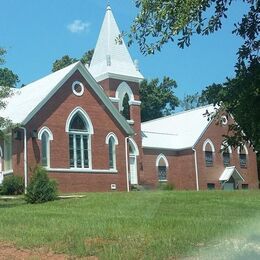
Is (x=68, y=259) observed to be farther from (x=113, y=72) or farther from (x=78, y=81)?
(x=113, y=72)

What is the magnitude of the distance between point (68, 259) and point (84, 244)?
78 centimetres

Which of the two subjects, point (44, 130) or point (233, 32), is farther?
point (44, 130)

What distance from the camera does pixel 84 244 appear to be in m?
10.2

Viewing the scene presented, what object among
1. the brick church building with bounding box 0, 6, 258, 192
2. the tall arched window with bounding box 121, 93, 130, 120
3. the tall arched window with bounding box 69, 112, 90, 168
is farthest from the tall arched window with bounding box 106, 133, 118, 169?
the tall arched window with bounding box 121, 93, 130, 120

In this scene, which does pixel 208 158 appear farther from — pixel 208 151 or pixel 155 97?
pixel 155 97

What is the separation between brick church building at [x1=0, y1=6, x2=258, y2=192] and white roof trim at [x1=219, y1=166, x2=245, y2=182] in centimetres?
8

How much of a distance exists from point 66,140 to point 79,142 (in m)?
1.23

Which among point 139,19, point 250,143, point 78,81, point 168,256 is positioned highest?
point 78,81

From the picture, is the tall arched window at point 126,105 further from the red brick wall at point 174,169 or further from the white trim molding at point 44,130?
the white trim molding at point 44,130

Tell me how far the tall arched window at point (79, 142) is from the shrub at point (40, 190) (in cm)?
940

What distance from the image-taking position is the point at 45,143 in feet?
109

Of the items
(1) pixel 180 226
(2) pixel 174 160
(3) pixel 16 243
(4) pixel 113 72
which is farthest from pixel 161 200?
(2) pixel 174 160

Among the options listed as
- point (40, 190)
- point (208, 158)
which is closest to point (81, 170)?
point (40, 190)

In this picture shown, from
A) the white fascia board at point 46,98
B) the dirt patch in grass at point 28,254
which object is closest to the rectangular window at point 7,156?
the white fascia board at point 46,98
